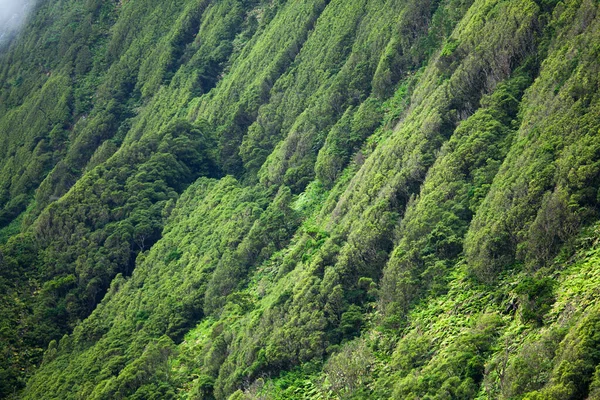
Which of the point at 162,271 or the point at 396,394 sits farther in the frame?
the point at 162,271

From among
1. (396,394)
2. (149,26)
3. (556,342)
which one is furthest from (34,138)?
→ (556,342)

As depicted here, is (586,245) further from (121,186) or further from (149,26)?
(149,26)

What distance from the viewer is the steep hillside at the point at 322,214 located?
39.8 meters

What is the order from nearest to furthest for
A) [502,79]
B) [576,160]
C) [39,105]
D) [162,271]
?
[576,160]
[502,79]
[162,271]
[39,105]

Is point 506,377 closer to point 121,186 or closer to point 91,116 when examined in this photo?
point 121,186

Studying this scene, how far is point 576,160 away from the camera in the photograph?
40.7 m

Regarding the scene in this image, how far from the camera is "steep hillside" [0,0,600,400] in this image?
39.8 meters

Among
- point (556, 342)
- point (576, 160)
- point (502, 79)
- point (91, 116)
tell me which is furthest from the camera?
point (91, 116)

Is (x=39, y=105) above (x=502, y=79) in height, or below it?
above

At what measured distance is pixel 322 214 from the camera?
63500 mm

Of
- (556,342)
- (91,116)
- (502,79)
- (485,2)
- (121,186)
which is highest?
(91,116)

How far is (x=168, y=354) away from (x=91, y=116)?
5771cm

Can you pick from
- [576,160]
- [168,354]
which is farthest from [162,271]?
[576,160]

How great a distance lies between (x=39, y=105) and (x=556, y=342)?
99.5 meters
